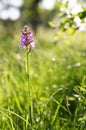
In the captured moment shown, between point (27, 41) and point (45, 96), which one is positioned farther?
point (45, 96)

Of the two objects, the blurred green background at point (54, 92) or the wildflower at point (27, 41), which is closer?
the wildflower at point (27, 41)

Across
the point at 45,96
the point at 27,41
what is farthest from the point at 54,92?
the point at 45,96

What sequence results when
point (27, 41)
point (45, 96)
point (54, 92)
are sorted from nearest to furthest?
point (27, 41)
point (54, 92)
point (45, 96)

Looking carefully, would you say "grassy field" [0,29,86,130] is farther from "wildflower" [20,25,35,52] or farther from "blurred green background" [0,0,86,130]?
"wildflower" [20,25,35,52]

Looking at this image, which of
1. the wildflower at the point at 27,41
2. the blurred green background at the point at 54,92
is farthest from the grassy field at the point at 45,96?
the wildflower at the point at 27,41

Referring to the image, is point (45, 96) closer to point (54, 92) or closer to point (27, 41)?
point (54, 92)

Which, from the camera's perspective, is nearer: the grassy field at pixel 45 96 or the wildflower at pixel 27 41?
the wildflower at pixel 27 41

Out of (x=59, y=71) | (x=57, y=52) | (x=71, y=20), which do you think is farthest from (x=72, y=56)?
(x=71, y=20)

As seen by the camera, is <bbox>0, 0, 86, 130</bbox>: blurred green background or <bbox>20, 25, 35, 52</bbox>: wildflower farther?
<bbox>0, 0, 86, 130</bbox>: blurred green background

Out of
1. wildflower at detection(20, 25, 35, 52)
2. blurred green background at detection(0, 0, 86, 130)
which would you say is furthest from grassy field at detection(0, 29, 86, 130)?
wildflower at detection(20, 25, 35, 52)

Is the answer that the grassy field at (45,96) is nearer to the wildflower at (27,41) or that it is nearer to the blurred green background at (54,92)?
the blurred green background at (54,92)

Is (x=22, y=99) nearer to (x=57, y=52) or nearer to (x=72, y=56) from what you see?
(x=72, y=56)
